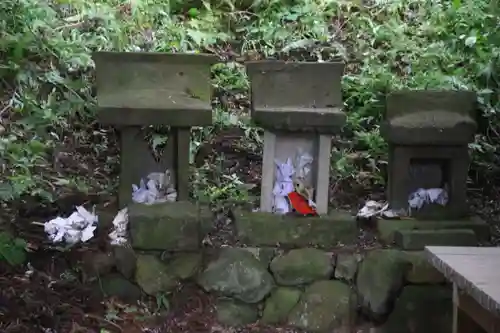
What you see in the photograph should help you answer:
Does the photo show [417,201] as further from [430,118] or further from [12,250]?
[12,250]

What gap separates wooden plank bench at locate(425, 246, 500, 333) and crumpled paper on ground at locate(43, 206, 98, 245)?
140 centimetres

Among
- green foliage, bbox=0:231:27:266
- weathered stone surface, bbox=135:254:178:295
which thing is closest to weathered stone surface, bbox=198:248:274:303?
weathered stone surface, bbox=135:254:178:295

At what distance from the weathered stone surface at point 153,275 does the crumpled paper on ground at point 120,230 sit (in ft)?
0.35

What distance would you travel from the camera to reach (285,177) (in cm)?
291

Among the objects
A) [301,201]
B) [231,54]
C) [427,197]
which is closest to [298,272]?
[301,201]

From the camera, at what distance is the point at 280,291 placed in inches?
112

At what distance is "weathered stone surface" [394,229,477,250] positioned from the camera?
2807 millimetres

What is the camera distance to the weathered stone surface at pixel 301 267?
9.24ft

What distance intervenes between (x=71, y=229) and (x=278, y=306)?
0.94 m

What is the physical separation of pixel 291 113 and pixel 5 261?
1332mm

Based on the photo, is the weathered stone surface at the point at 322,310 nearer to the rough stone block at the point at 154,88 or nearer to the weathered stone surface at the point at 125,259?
the weathered stone surface at the point at 125,259

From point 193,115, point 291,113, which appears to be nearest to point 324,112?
point 291,113

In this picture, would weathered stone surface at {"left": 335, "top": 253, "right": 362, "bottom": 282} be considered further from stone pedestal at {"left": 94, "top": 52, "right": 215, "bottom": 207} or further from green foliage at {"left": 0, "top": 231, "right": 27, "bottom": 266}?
green foliage at {"left": 0, "top": 231, "right": 27, "bottom": 266}

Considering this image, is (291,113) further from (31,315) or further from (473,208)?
(31,315)
